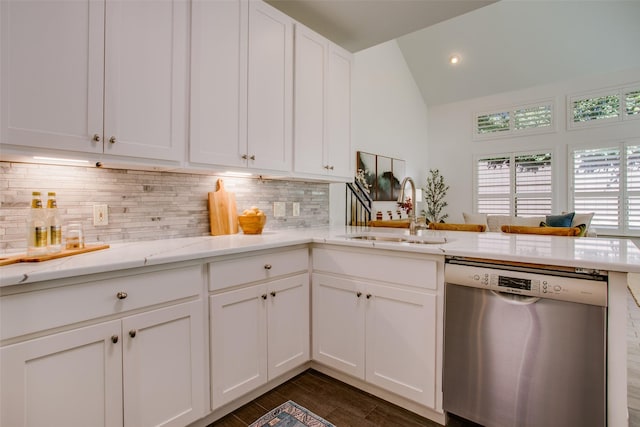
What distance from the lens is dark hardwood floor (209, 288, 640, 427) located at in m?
1.69

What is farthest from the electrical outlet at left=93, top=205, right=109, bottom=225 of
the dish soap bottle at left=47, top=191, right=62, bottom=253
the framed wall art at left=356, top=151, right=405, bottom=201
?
the framed wall art at left=356, top=151, right=405, bottom=201

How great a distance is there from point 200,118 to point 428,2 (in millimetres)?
1743

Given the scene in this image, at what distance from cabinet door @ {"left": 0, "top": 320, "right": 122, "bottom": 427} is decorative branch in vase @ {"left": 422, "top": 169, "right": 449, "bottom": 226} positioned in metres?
6.73

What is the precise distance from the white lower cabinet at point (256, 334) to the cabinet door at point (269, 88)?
2.75ft

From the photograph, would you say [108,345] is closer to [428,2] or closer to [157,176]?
[157,176]

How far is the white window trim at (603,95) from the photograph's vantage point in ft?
17.7

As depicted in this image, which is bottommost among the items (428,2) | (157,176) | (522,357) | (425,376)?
(425,376)

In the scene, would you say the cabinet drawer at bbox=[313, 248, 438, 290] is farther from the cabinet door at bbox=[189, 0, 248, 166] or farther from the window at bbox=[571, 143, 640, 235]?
the window at bbox=[571, 143, 640, 235]

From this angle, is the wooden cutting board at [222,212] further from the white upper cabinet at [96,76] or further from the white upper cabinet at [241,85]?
the white upper cabinet at [96,76]

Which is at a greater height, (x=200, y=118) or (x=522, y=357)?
(x=200, y=118)

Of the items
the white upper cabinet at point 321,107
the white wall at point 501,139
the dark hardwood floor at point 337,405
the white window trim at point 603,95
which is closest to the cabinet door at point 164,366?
the dark hardwood floor at point 337,405

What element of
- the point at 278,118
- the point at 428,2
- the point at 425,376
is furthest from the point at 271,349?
the point at 428,2

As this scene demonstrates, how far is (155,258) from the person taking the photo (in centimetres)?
135

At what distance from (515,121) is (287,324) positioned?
6562 millimetres
